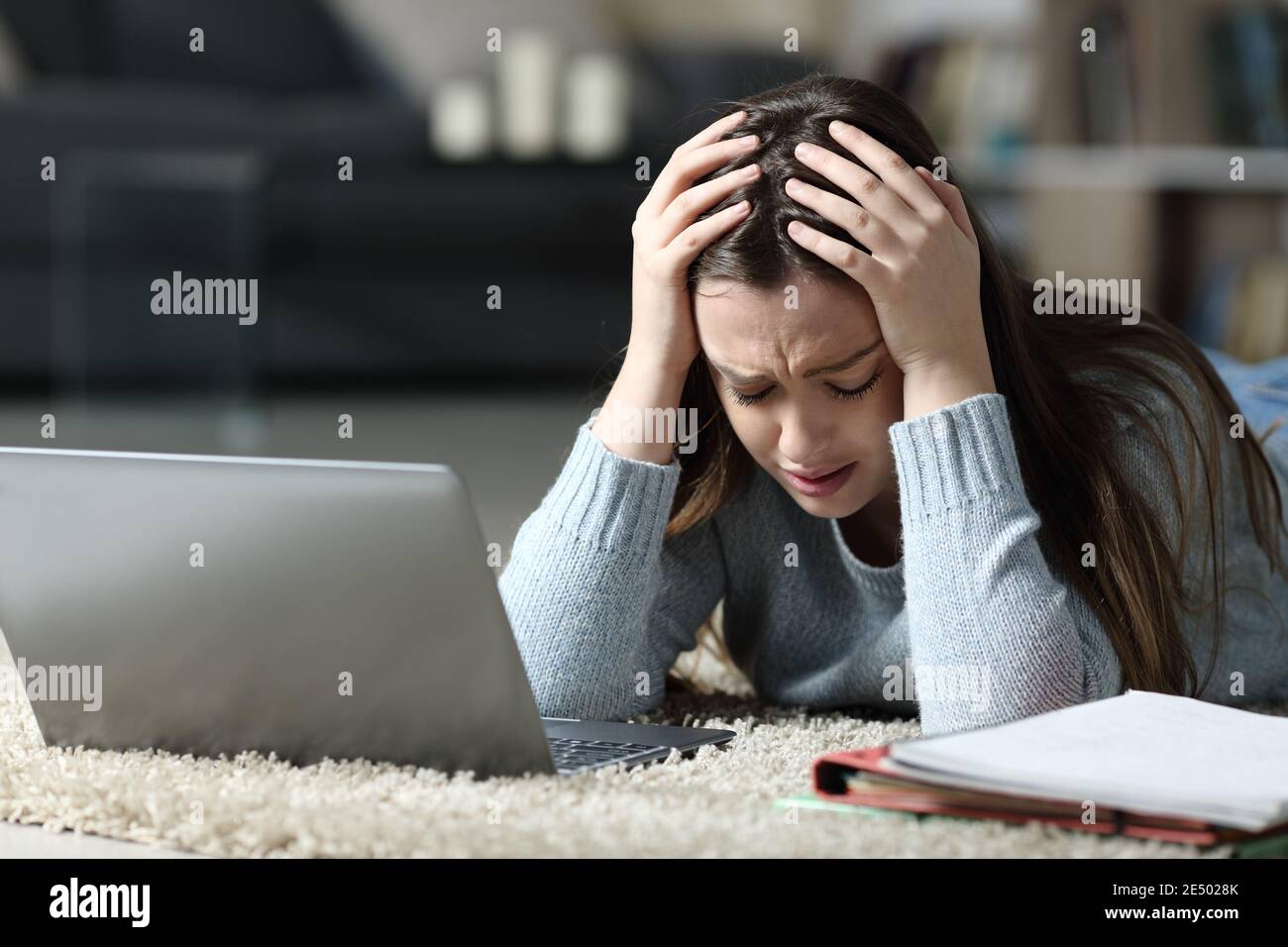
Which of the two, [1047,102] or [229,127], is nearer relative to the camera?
[1047,102]

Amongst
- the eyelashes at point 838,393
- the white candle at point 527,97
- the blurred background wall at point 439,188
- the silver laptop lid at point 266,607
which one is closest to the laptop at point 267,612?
the silver laptop lid at point 266,607

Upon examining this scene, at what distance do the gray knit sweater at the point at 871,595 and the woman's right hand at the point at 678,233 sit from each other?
3.2 inches

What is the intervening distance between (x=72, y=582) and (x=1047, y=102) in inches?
112

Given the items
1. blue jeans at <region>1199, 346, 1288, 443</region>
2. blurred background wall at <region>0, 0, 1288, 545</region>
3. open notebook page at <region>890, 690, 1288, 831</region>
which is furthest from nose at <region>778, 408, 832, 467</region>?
blurred background wall at <region>0, 0, 1288, 545</region>

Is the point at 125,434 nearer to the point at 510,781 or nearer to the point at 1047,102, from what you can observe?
the point at 1047,102

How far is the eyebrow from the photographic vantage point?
1.01 meters

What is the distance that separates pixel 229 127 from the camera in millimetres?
3701

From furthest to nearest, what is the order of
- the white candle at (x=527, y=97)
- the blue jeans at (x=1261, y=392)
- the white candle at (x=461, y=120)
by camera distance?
the white candle at (x=527, y=97), the white candle at (x=461, y=120), the blue jeans at (x=1261, y=392)

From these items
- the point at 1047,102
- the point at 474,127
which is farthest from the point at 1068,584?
the point at 474,127

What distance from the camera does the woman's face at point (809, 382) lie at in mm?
997

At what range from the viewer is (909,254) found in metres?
0.99

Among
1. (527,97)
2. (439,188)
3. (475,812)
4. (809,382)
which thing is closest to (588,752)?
(475,812)

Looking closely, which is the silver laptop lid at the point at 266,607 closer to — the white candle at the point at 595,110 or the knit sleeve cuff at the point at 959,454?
the knit sleeve cuff at the point at 959,454

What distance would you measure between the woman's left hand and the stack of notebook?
237mm
